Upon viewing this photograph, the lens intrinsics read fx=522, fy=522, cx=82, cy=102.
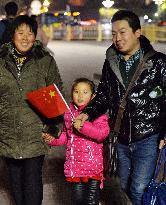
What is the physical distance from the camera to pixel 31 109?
402cm

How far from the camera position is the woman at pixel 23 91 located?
3.97m

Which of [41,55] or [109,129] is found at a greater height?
[41,55]

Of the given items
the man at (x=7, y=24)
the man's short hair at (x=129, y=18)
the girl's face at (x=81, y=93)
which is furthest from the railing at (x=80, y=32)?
the man's short hair at (x=129, y=18)

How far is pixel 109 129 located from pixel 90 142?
0.19 metres

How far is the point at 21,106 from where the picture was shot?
3.99 meters

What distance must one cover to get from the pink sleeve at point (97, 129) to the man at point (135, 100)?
64mm

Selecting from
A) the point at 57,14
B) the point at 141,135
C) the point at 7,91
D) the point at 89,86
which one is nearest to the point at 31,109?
the point at 7,91

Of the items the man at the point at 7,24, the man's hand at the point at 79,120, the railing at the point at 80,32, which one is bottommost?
the railing at the point at 80,32

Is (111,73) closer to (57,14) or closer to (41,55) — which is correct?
(41,55)

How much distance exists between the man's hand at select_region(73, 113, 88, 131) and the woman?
11.9 inches

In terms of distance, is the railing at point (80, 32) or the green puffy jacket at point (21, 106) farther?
the railing at point (80, 32)

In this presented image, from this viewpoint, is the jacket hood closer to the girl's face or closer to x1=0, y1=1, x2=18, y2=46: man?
the girl's face

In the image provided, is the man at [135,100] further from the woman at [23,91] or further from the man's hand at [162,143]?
the woman at [23,91]

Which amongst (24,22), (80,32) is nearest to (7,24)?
(24,22)
